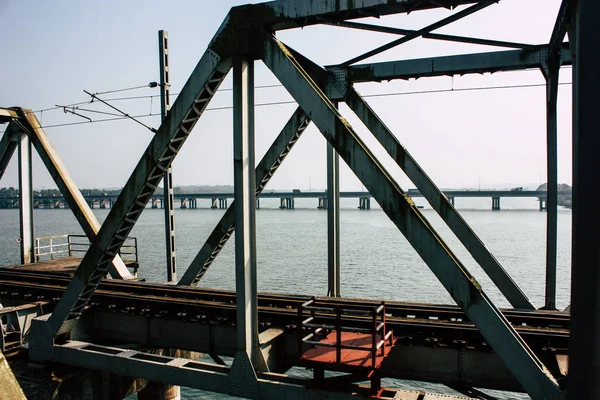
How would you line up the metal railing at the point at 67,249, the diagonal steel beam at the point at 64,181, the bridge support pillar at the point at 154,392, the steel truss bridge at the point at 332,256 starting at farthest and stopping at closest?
the metal railing at the point at 67,249 → the diagonal steel beam at the point at 64,181 → the bridge support pillar at the point at 154,392 → the steel truss bridge at the point at 332,256

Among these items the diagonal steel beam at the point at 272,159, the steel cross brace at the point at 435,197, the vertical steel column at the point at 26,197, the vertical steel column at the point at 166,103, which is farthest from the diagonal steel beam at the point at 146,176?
the vertical steel column at the point at 26,197

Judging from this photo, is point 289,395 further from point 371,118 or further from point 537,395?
point 371,118

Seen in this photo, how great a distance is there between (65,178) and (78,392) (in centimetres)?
1201

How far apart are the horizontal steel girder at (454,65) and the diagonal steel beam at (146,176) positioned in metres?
6.49

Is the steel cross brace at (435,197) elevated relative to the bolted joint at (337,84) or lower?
lower

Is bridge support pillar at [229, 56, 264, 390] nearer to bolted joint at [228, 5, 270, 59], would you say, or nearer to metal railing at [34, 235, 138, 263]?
bolted joint at [228, 5, 270, 59]

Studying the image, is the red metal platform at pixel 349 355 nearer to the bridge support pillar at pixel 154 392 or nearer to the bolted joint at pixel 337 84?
the bolted joint at pixel 337 84

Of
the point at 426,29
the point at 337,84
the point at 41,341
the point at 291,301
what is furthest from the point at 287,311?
the point at 426,29

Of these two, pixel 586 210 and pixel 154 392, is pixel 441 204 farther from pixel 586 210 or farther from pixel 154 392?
pixel 154 392

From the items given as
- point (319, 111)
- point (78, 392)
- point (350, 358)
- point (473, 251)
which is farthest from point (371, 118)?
point (78, 392)

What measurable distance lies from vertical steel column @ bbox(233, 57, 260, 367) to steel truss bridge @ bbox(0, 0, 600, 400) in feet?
0.09

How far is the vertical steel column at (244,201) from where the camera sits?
8867 millimetres

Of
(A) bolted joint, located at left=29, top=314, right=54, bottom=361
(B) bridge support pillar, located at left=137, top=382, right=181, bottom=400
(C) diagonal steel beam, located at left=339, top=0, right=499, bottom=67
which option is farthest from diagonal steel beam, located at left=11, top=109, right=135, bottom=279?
(C) diagonal steel beam, located at left=339, top=0, right=499, bottom=67

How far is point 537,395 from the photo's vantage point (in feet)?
22.2
